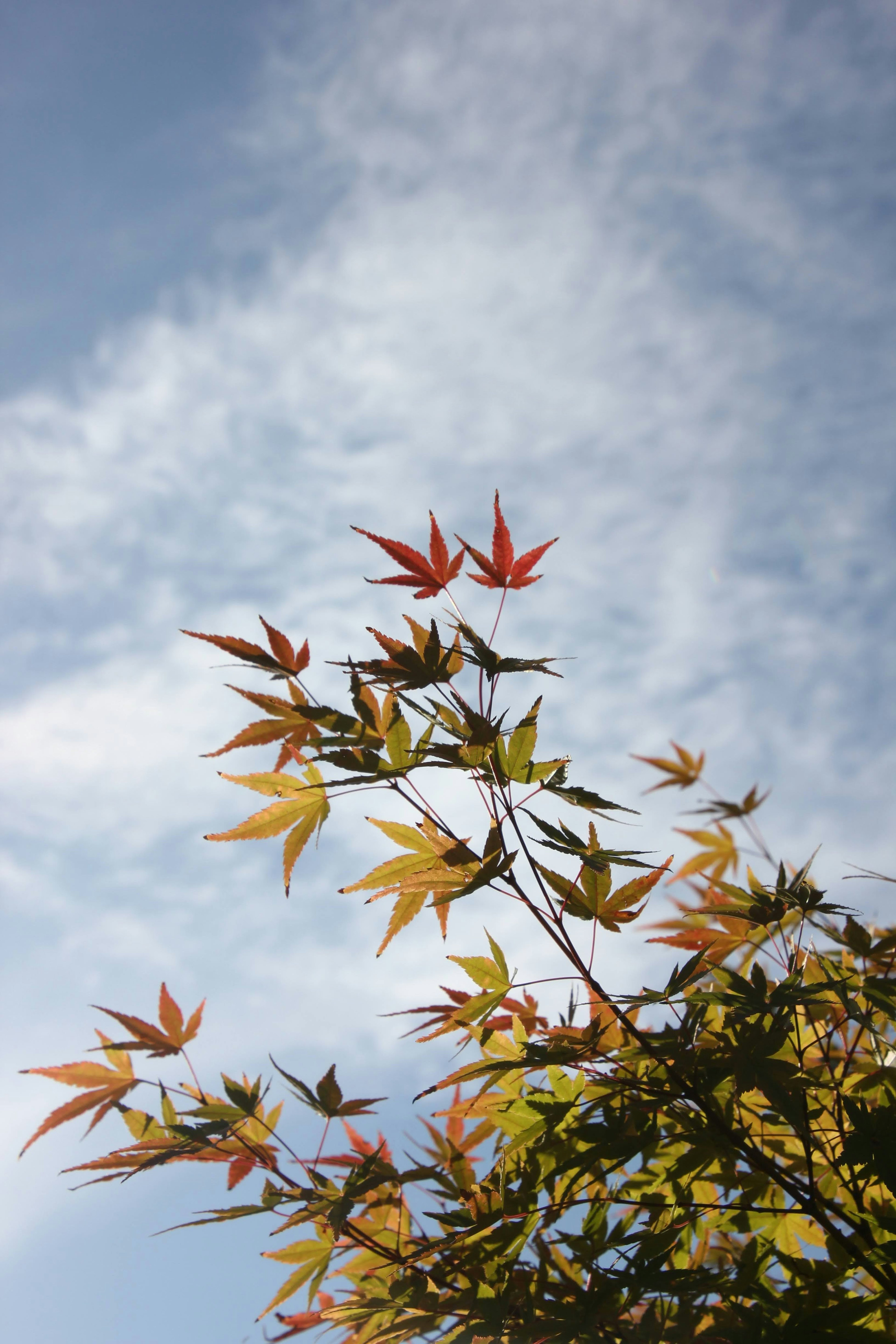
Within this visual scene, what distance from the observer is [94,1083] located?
6.21ft

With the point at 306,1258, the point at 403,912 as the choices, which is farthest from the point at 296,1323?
the point at 403,912

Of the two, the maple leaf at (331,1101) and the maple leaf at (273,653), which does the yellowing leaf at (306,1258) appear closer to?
the maple leaf at (331,1101)

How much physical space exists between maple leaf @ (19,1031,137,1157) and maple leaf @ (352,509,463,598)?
50.2 inches

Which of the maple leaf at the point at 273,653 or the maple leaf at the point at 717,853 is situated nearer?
the maple leaf at the point at 273,653

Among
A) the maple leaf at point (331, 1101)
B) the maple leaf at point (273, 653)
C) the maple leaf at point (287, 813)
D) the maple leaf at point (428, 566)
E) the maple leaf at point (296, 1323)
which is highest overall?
the maple leaf at point (428, 566)

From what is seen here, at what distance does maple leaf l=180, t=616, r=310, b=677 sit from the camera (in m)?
1.55

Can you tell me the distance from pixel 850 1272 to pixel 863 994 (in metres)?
0.49

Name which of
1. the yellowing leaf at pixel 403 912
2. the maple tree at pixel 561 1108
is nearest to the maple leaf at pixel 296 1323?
the maple tree at pixel 561 1108

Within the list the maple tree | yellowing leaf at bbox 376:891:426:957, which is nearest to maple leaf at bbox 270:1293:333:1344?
the maple tree

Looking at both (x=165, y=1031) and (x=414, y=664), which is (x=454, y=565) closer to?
(x=414, y=664)

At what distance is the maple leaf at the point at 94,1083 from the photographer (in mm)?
1859

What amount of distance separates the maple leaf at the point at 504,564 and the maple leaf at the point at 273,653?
16.8 inches

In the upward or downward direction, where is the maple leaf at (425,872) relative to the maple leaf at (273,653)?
downward

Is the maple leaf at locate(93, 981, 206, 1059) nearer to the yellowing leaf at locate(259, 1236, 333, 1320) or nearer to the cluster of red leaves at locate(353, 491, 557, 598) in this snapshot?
the yellowing leaf at locate(259, 1236, 333, 1320)
